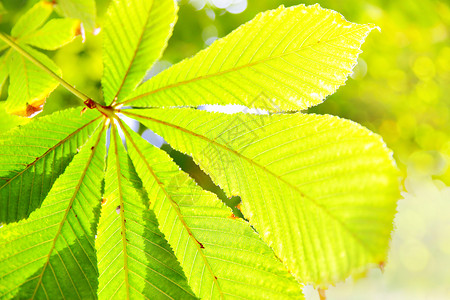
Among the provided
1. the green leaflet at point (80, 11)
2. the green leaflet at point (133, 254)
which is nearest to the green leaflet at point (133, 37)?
the green leaflet at point (80, 11)

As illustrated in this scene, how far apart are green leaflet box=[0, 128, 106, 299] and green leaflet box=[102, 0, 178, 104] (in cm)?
18

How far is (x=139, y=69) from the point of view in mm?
753

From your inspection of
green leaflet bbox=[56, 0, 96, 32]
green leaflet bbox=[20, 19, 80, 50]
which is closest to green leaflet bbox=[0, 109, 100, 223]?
green leaflet bbox=[56, 0, 96, 32]

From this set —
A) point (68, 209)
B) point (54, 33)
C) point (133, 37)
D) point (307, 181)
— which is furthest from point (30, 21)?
point (307, 181)

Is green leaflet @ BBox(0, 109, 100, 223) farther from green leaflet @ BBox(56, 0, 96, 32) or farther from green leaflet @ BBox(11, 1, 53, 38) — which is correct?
green leaflet @ BBox(11, 1, 53, 38)

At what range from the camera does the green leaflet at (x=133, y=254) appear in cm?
71

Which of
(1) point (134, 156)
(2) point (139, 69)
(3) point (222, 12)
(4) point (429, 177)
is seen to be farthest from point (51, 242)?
(4) point (429, 177)

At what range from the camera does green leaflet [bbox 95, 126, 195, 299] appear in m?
0.71

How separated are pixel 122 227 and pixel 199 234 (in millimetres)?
155

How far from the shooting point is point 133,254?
2.37 ft

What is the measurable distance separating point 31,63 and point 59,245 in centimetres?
46

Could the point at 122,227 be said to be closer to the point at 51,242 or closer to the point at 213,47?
the point at 51,242

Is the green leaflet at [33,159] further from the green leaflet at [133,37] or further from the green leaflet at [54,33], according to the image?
the green leaflet at [54,33]

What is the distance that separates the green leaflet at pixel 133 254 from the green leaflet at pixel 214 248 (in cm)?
4
